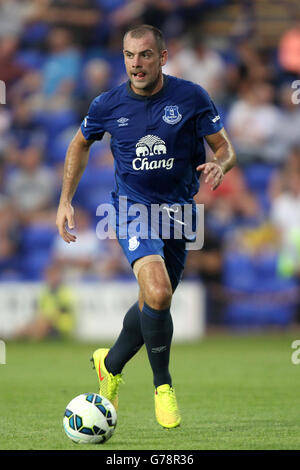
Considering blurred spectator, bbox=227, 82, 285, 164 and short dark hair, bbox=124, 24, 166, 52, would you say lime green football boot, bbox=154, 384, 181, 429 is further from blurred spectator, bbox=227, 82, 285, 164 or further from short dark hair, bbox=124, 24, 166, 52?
blurred spectator, bbox=227, 82, 285, 164

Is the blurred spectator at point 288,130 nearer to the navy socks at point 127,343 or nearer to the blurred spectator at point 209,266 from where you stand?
the blurred spectator at point 209,266

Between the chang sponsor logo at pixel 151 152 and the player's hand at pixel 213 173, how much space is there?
437 millimetres

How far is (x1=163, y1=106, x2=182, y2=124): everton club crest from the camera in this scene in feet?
19.5

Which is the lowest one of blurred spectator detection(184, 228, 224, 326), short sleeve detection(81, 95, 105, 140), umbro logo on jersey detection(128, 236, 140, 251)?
blurred spectator detection(184, 228, 224, 326)

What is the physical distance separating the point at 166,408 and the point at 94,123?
1.94m

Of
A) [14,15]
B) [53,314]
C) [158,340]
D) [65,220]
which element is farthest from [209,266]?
[158,340]

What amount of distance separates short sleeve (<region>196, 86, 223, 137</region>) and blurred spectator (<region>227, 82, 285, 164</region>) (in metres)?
8.64

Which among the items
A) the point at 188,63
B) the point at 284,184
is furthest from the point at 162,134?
the point at 188,63

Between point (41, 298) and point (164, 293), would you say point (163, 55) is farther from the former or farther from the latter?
point (41, 298)

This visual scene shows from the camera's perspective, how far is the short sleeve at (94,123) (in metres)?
6.12

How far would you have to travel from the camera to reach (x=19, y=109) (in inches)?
619

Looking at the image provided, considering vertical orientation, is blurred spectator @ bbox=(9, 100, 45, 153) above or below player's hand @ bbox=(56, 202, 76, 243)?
below

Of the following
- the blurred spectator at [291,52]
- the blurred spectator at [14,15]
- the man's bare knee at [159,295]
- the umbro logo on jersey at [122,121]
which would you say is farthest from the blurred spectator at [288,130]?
the man's bare knee at [159,295]

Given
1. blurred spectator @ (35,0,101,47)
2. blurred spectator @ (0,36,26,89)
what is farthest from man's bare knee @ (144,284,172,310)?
blurred spectator @ (35,0,101,47)
